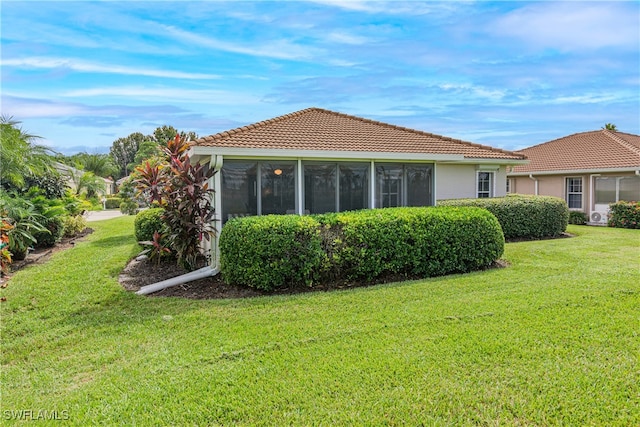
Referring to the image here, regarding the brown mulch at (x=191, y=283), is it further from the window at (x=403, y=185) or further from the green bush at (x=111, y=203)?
the green bush at (x=111, y=203)

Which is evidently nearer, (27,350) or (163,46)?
(27,350)

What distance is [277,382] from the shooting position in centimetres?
364

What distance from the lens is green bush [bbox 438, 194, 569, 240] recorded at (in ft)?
42.5

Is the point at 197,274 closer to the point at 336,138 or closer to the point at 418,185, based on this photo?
the point at 336,138

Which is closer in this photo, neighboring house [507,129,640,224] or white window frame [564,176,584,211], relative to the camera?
neighboring house [507,129,640,224]

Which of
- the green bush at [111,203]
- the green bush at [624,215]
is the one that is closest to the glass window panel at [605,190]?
the green bush at [624,215]

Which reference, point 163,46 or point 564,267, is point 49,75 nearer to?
point 163,46

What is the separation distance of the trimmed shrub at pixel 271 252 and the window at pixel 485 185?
973 cm

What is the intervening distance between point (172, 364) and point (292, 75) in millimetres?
10163

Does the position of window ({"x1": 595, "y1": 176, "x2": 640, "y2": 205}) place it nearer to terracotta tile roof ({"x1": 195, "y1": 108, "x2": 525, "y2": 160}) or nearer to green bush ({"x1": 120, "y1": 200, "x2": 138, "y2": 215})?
terracotta tile roof ({"x1": 195, "y1": 108, "x2": 525, "y2": 160})

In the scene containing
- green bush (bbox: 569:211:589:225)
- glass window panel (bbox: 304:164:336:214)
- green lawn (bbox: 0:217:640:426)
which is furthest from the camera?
green bush (bbox: 569:211:589:225)

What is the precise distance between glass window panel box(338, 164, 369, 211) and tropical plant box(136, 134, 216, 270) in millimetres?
3518

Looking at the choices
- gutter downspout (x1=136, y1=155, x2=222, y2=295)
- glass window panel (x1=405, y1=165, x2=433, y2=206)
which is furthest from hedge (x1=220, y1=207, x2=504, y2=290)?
glass window panel (x1=405, y1=165, x2=433, y2=206)

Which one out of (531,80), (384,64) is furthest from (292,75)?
(531,80)
